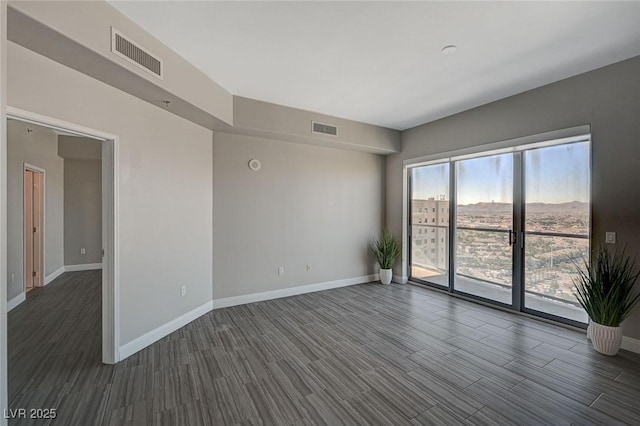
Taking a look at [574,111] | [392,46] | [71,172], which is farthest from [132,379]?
[71,172]

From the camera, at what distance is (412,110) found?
430cm

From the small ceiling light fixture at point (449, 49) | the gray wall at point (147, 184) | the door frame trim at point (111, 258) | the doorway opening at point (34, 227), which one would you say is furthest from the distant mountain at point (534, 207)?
the doorway opening at point (34, 227)

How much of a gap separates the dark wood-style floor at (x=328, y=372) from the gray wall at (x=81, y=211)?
10.6ft

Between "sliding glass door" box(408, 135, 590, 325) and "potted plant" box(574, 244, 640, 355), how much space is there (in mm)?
391

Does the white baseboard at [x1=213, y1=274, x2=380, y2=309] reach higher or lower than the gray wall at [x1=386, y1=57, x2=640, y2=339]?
lower

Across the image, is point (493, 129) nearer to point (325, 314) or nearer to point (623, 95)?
point (623, 95)

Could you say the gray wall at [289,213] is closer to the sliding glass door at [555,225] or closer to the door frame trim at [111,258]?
the door frame trim at [111,258]

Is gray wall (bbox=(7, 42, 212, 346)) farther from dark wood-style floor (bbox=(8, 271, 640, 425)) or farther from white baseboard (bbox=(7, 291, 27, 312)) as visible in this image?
white baseboard (bbox=(7, 291, 27, 312))

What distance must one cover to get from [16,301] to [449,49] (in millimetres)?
6435

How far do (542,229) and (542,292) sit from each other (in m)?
0.83

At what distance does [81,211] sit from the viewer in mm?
6645

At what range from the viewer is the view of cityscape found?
3389 millimetres

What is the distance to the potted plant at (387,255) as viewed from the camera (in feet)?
17.5

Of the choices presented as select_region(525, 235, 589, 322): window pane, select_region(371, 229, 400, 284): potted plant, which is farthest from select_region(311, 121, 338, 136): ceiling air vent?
select_region(525, 235, 589, 322): window pane
